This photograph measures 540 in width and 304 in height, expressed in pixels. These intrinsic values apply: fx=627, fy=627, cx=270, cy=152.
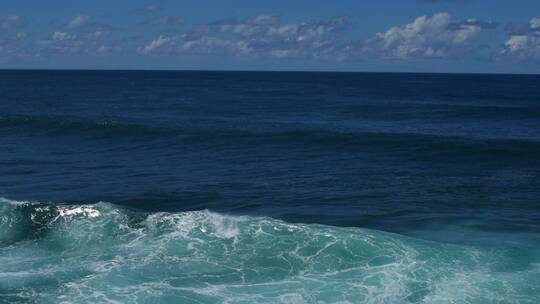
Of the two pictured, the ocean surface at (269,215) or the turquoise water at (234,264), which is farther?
the ocean surface at (269,215)

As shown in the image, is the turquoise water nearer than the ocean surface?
Yes

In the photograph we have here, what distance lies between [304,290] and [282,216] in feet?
39.6

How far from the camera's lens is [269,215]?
42.0 metres

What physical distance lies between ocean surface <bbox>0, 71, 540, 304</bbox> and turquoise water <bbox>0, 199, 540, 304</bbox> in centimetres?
A: 12

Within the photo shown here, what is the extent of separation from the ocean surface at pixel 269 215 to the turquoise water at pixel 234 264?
116 millimetres

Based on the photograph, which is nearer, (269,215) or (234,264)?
(234,264)

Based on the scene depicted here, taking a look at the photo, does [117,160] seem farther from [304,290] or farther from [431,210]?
[304,290]

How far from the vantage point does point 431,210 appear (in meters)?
42.7

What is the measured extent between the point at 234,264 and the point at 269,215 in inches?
359

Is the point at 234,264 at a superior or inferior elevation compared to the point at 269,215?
inferior

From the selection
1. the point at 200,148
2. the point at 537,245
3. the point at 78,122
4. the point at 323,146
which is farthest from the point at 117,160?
the point at 537,245

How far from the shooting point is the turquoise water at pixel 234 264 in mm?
29344

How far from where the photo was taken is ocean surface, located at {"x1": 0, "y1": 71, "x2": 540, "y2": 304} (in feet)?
99.9

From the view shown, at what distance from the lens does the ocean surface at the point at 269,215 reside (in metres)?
30.5
